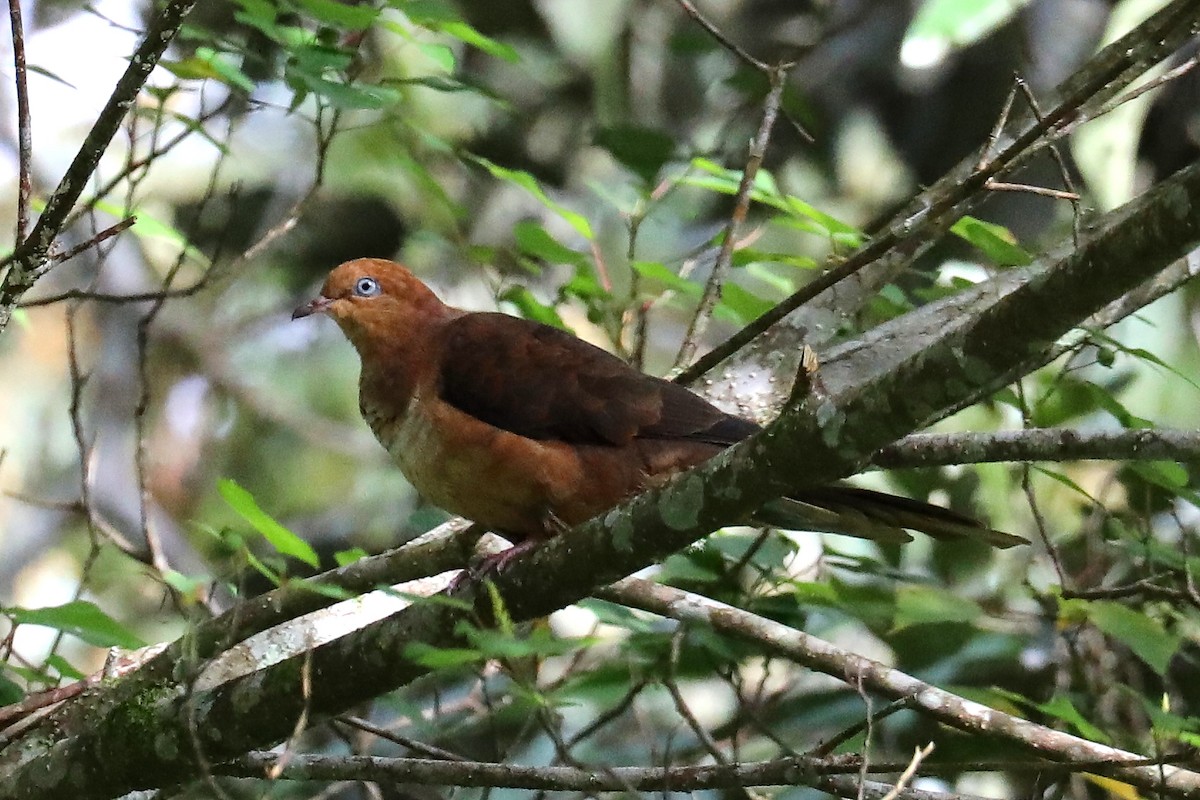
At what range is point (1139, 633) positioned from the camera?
105 inches

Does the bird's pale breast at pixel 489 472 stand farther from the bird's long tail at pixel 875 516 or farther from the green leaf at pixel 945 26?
the green leaf at pixel 945 26

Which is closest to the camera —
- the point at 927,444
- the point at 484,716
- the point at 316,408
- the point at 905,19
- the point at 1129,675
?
the point at 927,444

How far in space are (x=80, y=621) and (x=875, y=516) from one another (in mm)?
1507

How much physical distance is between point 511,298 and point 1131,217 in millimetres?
2307

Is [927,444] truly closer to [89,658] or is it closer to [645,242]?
[645,242]

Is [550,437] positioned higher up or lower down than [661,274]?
lower down

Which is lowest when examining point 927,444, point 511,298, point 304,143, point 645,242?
point 927,444

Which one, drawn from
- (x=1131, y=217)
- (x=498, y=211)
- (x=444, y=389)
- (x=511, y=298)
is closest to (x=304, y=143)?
(x=498, y=211)

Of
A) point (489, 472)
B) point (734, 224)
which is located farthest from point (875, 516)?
point (734, 224)

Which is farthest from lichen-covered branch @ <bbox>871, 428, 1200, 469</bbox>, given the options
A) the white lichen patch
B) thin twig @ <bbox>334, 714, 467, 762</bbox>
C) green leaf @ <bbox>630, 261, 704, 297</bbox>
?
thin twig @ <bbox>334, 714, 467, 762</bbox>

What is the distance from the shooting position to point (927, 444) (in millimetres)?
2320

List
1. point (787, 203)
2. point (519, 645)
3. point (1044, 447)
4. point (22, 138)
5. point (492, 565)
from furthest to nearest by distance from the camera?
point (787, 203) → point (492, 565) → point (1044, 447) → point (22, 138) → point (519, 645)

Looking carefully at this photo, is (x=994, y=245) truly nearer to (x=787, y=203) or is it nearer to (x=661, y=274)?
(x=787, y=203)

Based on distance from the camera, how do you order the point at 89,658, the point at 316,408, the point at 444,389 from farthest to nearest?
1. the point at 316,408
2. the point at 89,658
3. the point at 444,389
